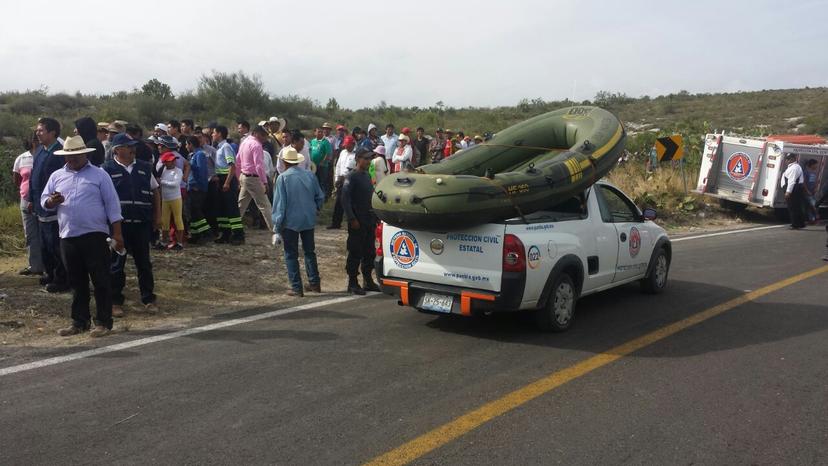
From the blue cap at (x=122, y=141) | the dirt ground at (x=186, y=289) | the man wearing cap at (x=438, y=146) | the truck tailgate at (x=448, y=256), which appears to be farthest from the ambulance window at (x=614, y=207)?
the man wearing cap at (x=438, y=146)

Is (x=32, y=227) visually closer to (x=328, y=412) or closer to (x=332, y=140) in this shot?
(x=328, y=412)

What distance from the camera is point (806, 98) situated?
61.5m

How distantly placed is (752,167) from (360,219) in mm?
13351

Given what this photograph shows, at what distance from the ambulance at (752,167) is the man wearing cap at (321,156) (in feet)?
34.0

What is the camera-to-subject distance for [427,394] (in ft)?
17.5

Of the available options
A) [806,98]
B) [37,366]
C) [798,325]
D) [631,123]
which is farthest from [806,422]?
[806,98]

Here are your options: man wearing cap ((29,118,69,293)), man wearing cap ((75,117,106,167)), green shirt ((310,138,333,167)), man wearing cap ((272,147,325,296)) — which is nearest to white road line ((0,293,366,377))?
man wearing cap ((272,147,325,296))

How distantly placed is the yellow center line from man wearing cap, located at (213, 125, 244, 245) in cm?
692

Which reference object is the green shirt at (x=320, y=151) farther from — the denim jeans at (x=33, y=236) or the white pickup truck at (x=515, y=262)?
the white pickup truck at (x=515, y=262)

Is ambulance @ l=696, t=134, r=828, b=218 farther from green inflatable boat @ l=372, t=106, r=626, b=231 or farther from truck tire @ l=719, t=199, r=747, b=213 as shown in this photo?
green inflatable boat @ l=372, t=106, r=626, b=231

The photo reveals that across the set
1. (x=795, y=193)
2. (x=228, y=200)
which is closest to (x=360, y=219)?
(x=228, y=200)

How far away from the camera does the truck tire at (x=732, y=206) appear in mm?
19891

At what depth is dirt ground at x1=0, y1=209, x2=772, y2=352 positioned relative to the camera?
7254mm

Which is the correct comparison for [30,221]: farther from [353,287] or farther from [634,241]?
[634,241]
